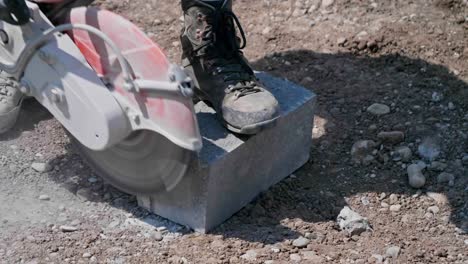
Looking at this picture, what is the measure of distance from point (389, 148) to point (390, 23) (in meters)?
0.92

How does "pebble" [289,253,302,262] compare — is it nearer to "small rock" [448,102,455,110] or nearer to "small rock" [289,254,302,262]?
"small rock" [289,254,302,262]

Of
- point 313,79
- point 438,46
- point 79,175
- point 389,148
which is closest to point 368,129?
point 389,148

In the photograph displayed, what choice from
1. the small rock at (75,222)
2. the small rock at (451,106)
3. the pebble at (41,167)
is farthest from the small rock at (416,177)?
the pebble at (41,167)

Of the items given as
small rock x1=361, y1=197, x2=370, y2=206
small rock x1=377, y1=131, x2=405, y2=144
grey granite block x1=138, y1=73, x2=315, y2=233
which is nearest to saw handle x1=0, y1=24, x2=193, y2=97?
grey granite block x1=138, y1=73, x2=315, y2=233

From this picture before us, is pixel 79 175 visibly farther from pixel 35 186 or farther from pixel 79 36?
pixel 79 36

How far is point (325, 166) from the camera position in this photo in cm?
353

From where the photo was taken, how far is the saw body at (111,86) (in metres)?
2.77

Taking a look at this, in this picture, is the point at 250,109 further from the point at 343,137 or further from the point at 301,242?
the point at 343,137

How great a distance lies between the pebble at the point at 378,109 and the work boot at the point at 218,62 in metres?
0.77

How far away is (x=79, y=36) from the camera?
115 inches

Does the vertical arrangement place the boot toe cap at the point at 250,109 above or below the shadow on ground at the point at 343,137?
above

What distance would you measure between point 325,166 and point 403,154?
0.99 feet

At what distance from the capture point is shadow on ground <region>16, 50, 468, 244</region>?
322 cm

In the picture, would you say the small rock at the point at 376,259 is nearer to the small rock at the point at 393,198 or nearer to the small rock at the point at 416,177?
the small rock at the point at 393,198
